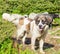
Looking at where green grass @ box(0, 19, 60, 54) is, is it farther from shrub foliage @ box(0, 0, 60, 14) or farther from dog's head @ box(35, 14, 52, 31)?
shrub foliage @ box(0, 0, 60, 14)

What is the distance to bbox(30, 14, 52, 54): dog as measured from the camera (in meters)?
6.15

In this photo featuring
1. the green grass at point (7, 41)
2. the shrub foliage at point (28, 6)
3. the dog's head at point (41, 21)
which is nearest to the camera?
the dog's head at point (41, 21)

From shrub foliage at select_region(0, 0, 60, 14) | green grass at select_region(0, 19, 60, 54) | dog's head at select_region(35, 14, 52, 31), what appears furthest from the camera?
shrub foliage at select_region(0, 0, 60, 14)

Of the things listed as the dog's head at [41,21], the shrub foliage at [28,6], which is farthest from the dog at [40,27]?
the shrub foliage at [28,6]

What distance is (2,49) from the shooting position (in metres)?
6.39

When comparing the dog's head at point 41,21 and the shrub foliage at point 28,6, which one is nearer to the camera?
the dog's head at point 41,21

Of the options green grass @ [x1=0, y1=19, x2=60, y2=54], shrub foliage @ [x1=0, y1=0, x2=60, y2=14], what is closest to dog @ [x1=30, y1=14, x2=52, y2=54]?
green grass @ [x1=0, y1=19, x2=60, y2=54]

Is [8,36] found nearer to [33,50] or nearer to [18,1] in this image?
[33,50]

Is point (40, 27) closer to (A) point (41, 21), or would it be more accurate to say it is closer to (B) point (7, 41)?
(A) point (41, 21)

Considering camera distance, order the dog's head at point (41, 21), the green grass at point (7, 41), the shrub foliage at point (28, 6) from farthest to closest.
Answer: the shrub foliage at point (28, 6)
the green grass at point (7, 41)
the dog's head at point (41, 21)

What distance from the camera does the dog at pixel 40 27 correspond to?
20.2ft

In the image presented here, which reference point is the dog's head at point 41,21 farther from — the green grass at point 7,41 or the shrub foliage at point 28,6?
the shrub foliage at point 28,6

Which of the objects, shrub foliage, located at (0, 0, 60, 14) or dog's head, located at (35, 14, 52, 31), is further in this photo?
shrub foliage, located at (0, 0, 60, 14)

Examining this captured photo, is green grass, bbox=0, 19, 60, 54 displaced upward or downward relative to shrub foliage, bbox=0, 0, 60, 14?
downward
